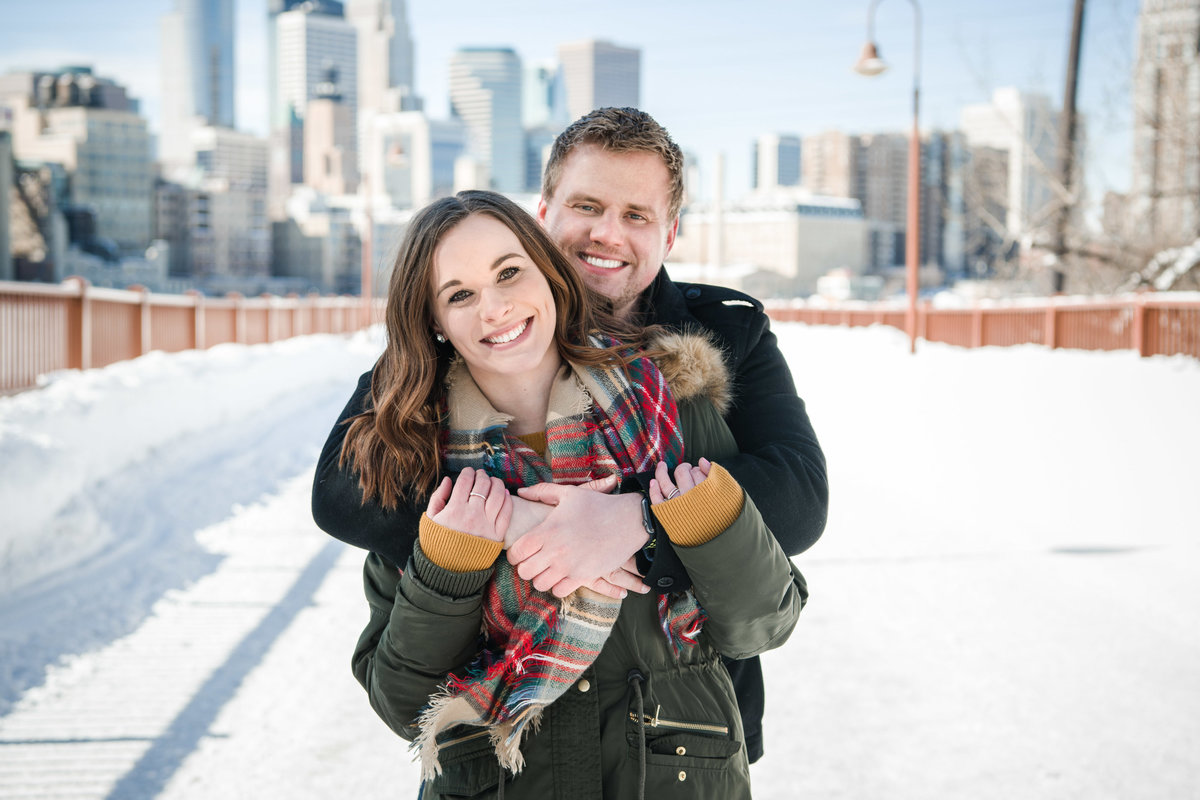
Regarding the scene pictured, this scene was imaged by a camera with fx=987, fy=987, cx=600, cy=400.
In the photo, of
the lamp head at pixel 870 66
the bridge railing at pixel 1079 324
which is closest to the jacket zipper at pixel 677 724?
the bridge railing at pixel 1079 324

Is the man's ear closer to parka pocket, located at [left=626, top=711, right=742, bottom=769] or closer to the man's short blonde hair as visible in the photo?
the man's short blonde hair

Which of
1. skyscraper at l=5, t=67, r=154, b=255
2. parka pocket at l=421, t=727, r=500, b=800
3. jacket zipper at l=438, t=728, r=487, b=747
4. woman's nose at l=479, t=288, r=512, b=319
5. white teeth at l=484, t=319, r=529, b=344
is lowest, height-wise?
parka pocket at l=421, t=727, r=500, b=800

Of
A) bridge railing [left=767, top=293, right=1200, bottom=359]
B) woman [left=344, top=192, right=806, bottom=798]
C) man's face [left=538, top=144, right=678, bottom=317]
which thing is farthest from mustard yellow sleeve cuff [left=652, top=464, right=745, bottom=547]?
bridge railing [left=767, top=293, right=1200, bottom=359]

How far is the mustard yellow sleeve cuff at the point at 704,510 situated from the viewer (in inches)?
67.3

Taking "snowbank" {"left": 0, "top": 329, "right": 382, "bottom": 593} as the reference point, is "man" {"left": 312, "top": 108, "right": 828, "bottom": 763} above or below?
above

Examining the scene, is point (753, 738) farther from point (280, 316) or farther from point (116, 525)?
point (280, 316)

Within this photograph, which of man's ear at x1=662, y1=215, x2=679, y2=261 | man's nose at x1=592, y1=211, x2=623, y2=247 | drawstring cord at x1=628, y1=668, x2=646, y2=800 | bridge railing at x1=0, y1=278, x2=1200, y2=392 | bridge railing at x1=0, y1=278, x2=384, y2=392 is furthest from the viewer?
bridge railing at x1=0, y1=278, x2=1200, y2=392

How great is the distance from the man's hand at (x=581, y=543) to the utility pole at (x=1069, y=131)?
1926 centimetres

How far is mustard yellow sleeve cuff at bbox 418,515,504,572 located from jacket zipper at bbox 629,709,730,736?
42cm

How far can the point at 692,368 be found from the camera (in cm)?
198

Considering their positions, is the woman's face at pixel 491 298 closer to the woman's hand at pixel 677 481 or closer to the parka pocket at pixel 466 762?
A: the woman's hand at pixel 677 481

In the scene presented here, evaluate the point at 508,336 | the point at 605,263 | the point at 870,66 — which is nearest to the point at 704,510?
the point at 508,336

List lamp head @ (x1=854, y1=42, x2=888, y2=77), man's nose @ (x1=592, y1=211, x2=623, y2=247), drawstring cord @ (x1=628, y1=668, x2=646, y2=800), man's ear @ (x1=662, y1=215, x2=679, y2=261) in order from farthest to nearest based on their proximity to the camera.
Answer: lamp head @ (x1=854, y1=42, x2=888, y2=77)
man's ear @ (x1=662, y1=215, x2=679, y2=261)
man's nose @ (x1=592, y1=211, x2=623, y2=247)
drawstring cord @ (x1=628, y1=668, x2=646, y2=800)

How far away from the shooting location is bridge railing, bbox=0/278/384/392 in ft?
32.1
